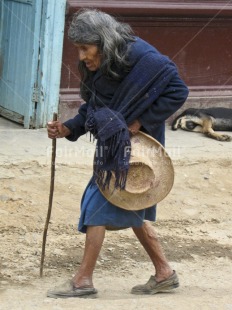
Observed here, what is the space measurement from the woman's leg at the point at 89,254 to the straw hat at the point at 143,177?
22 cm

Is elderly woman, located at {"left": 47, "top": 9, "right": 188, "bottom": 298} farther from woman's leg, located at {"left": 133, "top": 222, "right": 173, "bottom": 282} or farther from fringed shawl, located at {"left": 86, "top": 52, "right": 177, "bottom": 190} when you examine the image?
woman's leg, located at {"left": 133, "top": 222, "right": 173, "bottom": 282}

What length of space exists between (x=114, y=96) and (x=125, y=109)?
11cm

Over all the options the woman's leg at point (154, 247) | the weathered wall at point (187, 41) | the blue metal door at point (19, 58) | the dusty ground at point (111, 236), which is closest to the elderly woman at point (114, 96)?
the woman's leg at point (154, 247)

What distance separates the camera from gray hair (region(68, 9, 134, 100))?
5.19 metres

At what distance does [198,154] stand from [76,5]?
1.84 m

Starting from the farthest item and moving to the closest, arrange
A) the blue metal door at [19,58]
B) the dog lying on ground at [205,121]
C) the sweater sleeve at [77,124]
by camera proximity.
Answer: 1. the dog lying on ground at [205,121]
2. the blue metal door at [19,58]
3. the sweater sleeve at [77,124]

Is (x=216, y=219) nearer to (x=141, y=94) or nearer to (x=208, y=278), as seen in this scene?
(x=208, y=278)

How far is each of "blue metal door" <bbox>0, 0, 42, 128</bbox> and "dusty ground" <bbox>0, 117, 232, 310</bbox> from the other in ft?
0.92

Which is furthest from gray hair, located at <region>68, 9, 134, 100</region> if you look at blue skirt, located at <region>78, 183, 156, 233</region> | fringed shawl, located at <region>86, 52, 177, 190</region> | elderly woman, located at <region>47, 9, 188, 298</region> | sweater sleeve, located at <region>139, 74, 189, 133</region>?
blue skirt, located at <region>78, 183, 156, 233</region>

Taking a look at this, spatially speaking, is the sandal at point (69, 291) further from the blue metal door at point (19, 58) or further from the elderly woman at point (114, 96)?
the blue metal door at point (19, 58)

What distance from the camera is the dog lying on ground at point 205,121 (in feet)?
30.8

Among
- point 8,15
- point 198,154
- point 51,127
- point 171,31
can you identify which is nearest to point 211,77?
point 171,31

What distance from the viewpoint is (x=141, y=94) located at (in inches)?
209

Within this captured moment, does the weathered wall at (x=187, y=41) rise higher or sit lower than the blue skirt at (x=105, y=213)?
higher
